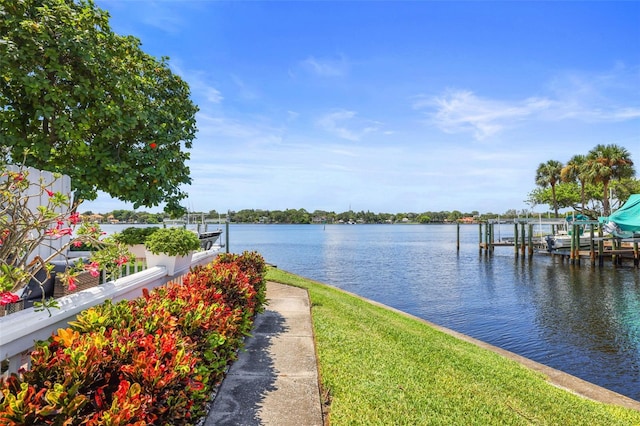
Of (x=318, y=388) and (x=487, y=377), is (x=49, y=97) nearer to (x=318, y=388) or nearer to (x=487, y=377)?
(x=318, y=388)

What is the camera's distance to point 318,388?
191 inches

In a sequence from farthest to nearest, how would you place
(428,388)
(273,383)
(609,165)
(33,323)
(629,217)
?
(609,165) < (629,217) < (428,388) < (273,383) < (33,323)

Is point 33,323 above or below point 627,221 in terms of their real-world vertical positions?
below

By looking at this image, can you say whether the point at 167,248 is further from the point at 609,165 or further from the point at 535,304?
the point at 609,165

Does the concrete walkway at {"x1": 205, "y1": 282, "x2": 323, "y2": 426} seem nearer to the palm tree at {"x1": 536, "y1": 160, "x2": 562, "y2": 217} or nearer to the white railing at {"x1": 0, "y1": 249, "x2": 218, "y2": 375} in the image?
the white railing at {"x1": 0, "y1": 249, "x2": 218, "y2": 375}

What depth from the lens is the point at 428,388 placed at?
548 centimetres

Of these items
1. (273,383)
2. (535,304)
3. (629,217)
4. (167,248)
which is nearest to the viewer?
(273,383)

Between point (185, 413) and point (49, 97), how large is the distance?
19.5ft

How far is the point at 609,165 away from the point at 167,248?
4833 centimetres

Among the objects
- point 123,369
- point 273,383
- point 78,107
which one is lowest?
point 273,383

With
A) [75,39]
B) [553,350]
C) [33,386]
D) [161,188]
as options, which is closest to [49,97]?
[75,39]

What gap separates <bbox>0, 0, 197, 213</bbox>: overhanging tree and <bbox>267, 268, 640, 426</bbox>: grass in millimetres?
5441

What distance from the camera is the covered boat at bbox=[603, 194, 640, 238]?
2808 cm

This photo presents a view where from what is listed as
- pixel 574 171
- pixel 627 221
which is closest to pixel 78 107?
pixel 627 221
